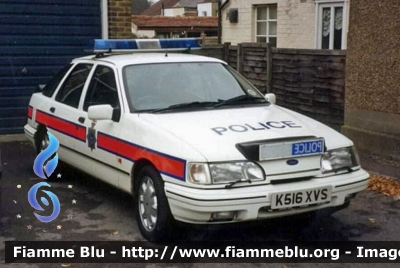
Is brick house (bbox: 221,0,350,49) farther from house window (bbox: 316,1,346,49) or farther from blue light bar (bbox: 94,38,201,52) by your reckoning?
blue light bar (bbox: 94,38,201,52)

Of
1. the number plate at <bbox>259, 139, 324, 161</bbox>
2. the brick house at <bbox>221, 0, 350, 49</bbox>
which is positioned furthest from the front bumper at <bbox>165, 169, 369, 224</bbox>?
the brick house at <bbox>221, 0, 350, 49</bbox>

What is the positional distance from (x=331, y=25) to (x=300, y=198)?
10.3 m

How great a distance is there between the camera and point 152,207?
17.9 ft

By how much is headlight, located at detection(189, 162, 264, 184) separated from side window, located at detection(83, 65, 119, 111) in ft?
4.94

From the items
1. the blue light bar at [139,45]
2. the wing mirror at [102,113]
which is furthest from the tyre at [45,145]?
the wing mirror at [102,113]

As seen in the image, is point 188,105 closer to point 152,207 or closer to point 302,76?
point 152,207

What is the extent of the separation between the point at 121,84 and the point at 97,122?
18.4 inches

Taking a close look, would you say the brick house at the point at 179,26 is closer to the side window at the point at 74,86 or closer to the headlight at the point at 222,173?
the side window at the point at 74,86

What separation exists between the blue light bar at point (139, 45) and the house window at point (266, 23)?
947cm

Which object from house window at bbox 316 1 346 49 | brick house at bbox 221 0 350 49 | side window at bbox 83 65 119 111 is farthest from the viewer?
brick house at bbox 221 0 350 49

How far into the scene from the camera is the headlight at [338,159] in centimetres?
541

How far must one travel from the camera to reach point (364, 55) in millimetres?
9250

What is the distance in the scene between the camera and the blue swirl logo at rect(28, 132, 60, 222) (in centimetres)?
657

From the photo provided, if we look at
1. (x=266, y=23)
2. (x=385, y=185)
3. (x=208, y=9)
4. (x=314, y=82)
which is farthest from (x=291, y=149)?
(x=208, y=9)
